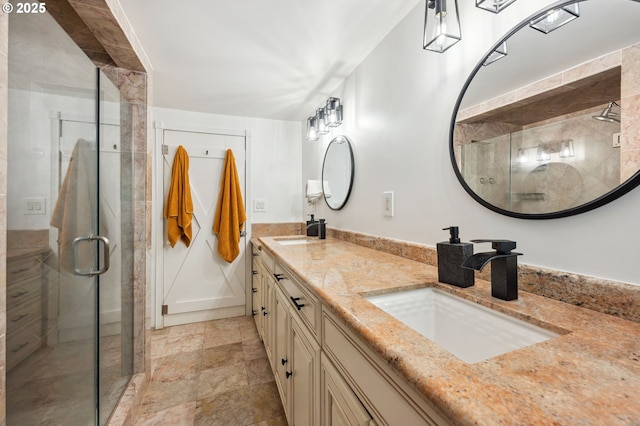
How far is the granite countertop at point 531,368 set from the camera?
0.37 metres

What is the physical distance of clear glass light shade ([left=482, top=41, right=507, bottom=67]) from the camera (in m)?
0.97

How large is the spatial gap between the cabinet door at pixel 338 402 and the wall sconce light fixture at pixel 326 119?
1710 mm

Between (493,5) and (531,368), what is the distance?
3.61 ft

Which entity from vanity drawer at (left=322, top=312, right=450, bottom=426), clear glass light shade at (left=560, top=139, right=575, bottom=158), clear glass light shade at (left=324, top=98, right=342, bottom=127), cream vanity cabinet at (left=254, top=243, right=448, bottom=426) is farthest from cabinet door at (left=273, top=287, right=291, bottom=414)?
clear glass light shade at (left=324, top=98, right=342, bottom=127)

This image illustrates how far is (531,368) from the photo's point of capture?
476 mm

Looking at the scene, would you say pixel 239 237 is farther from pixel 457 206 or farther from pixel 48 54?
pixel 457 206

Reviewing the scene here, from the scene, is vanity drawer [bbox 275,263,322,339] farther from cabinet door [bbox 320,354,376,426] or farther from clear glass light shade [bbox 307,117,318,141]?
clear glass light shade [bbox 307,117,318,141]

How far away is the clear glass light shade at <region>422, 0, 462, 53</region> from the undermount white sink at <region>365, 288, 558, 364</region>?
3.18 ft

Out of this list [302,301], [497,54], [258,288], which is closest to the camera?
[497,54]

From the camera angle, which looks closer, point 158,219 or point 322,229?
point 322,229

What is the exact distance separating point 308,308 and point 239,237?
200cm

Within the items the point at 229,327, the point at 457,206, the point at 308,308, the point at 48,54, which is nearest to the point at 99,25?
the point at 48,54

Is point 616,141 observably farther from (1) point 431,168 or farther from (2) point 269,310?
(2) point 269,310

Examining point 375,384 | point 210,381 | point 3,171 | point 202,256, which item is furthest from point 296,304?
point 202,256
